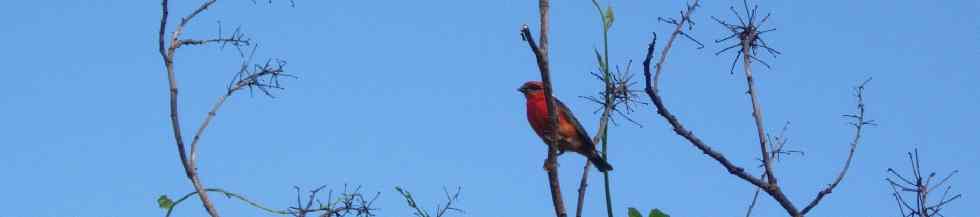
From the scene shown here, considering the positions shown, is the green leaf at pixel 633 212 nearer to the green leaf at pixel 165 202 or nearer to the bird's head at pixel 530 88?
the green leaf at pixel 165 202

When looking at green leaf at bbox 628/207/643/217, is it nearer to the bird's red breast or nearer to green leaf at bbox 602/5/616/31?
green leaf at bbox 602/5/616/31

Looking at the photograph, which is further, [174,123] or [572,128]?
[572,128]

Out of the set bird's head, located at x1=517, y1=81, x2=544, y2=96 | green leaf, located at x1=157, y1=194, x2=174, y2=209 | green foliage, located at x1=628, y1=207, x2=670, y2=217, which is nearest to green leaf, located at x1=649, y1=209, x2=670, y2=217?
green foliage, located at x1=628, y1=207, x2=670, y2=217

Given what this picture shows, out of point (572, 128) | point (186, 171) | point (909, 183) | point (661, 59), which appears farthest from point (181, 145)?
point (572, 128)

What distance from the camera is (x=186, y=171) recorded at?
8.64 ft

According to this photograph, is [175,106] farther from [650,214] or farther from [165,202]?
[650,214]

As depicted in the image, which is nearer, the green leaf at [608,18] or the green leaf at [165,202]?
the green leaf at [608,18]

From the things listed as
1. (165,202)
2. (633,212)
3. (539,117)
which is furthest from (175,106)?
(539,117)

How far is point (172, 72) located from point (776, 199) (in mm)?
1660

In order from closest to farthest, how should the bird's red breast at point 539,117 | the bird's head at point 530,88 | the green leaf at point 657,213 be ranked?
the green leaf at point 657,213 → the bird's red breast at point 539,117 → the bird's head at point 530,88

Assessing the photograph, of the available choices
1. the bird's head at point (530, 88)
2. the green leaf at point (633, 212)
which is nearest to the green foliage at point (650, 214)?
the green leaf at point (633, 212)

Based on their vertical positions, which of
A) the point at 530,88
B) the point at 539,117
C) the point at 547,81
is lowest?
the point at 547,81

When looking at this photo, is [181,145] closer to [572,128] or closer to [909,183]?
[909,183]

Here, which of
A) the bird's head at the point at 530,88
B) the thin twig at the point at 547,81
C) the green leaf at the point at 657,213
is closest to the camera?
the thin twig at the point at 547,81
